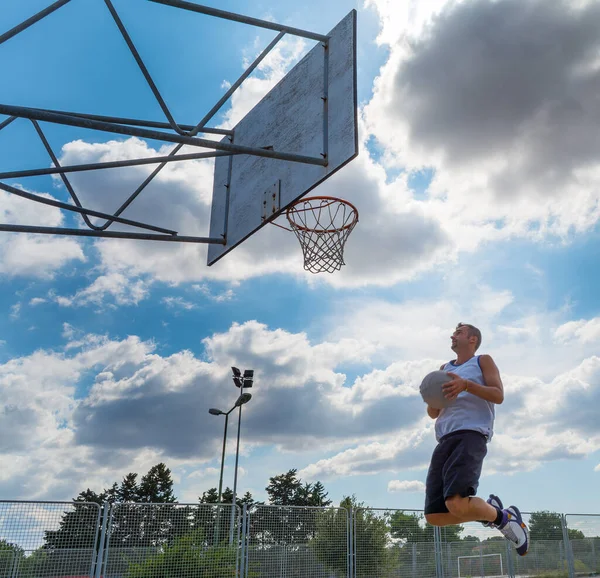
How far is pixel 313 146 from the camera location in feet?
21.9

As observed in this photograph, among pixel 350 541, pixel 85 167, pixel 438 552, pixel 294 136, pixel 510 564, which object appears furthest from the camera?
pixel 510 564

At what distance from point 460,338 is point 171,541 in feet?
23.7

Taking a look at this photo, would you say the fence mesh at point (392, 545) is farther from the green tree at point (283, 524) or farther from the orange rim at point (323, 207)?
the orange rim at point (323, 207)

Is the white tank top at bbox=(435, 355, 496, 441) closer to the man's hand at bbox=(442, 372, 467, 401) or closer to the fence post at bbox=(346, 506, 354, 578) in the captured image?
the man's hand at bbox=(442, 372, 467, 401)

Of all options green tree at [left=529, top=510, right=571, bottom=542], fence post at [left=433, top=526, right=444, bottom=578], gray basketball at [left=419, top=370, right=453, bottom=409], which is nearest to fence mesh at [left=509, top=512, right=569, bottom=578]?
green tree at [left=529, top=510, right=571, bottom=542]

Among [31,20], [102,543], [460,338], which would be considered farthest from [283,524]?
[31,20]

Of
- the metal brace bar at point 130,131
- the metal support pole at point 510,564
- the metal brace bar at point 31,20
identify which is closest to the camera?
the metal brace bar at point 130,131

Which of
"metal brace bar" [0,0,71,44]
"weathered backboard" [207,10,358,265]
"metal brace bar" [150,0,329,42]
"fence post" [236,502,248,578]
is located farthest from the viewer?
"fence post" [236,502,248,578]

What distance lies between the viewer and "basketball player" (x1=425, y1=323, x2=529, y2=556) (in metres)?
4.62

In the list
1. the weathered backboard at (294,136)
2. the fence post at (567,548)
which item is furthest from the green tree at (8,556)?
the fence post at (567,548)

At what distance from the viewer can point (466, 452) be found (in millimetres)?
4688

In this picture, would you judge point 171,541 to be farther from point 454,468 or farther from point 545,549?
point 545,549

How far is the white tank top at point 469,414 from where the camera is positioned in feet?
15.9

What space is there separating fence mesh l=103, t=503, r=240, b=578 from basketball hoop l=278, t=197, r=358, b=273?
17.1ft
